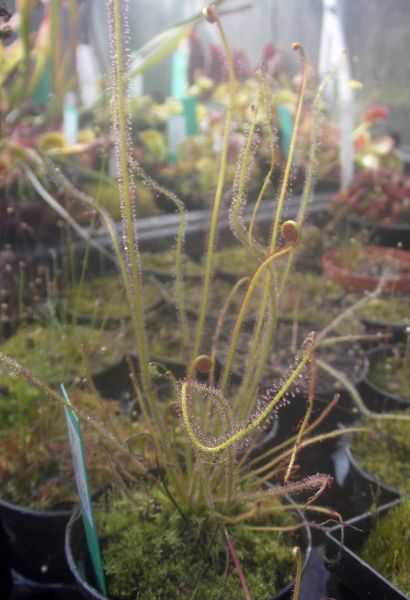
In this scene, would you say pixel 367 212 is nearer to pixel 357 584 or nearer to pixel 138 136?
pixel 138 136

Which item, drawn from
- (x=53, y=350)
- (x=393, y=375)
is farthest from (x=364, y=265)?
(x=53, y=350)

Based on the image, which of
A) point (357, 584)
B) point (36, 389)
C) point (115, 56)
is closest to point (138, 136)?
point (36, 389)

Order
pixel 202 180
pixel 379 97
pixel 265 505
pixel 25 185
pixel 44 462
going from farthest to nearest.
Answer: pixel 202 180
pixel 379 97
pixel 25 185
pixel 44 462
pixel 265 505

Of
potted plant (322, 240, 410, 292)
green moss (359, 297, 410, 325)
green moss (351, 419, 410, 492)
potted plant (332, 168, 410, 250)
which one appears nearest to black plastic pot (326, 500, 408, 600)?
green moss (351, 419, 410, 492)

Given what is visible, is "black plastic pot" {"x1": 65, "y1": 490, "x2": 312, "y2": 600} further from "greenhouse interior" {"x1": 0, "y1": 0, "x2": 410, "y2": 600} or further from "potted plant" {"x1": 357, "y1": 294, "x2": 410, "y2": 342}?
"potted plant" {"x1": 357, "y1": 294, "x2": 410, "y2": 342}

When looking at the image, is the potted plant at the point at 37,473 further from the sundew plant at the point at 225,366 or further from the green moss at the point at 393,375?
the green moss at the point at 393,375
